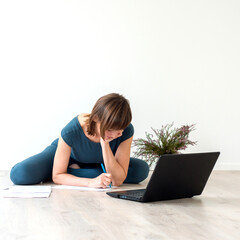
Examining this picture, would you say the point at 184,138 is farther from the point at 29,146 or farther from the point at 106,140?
the point at 29,146

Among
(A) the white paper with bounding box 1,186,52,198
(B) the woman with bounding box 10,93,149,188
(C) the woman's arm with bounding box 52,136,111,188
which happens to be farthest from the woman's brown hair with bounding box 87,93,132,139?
(A) the white paper with bounding box 1,186,52,198

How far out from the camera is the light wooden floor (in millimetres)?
1710

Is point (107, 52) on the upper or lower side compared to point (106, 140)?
upper

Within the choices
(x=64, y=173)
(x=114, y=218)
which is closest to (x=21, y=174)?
(x=64, y=173)

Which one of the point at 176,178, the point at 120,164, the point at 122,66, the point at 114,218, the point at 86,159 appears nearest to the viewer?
the point at 114,218

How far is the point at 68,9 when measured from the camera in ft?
13.3

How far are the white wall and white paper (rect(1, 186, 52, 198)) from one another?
1382 mm

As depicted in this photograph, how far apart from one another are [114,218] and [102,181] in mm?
682

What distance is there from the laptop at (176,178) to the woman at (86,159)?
320 millimetres

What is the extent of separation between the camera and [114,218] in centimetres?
198

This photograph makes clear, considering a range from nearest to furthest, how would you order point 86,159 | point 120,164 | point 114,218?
point 114,218 → point 120,164 → point 86,159

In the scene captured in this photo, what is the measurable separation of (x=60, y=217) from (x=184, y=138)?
174 cm

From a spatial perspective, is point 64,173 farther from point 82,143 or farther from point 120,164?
point 120,164

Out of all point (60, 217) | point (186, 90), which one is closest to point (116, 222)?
point (60, 217)
